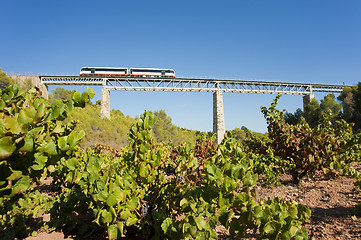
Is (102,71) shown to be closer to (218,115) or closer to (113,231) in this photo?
(218,115)

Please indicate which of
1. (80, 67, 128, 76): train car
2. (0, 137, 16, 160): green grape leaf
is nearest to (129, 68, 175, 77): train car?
(80, 67, 128, 76): train car

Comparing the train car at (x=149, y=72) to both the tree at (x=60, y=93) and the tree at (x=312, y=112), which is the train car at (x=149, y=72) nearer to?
the tree at (x=60, y=93)

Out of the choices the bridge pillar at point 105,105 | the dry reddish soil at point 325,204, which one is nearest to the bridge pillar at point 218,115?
the bridge pillar at point 105,105

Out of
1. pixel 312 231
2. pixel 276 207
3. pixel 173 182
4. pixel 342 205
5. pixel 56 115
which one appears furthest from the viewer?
pixel 342 205

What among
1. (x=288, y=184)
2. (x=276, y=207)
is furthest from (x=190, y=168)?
(x=288, y=184)

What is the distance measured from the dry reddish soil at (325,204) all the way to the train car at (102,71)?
23.7 metres

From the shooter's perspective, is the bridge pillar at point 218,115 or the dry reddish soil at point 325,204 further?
the bridge pillar at point 218,115

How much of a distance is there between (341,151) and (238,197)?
383 centimetres

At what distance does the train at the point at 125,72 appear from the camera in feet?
87.0

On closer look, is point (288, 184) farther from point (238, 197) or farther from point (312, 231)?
point (238, 197)

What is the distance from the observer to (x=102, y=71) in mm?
26641

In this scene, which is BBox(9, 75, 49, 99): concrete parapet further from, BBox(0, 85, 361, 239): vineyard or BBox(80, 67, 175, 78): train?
BBox(0, 85, 361, 239): vineyard

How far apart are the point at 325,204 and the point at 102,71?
87.1ft

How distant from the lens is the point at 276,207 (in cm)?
149
